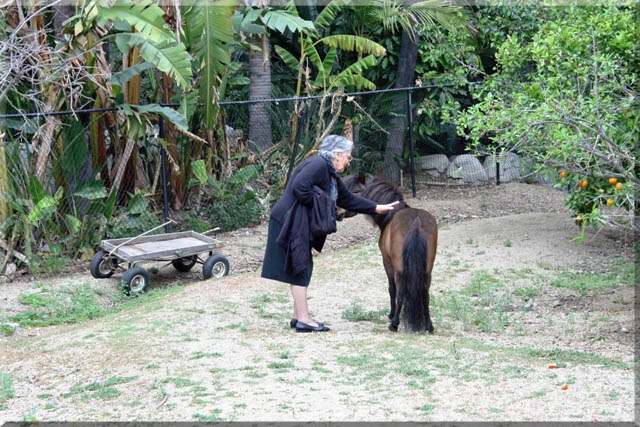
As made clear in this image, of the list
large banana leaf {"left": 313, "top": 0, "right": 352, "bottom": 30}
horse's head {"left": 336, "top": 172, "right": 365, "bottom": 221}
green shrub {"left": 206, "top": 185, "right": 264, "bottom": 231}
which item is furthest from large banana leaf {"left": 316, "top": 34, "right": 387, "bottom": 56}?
horse's head {"left": 336, "top": 172, "right": 365, "bottom": 221}

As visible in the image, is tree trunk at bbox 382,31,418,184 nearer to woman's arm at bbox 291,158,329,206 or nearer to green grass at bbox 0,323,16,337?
woman's arm at bbox 291,158,329,206

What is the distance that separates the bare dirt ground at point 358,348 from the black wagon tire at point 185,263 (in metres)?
0.11

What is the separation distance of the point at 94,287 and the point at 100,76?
310 centimetres

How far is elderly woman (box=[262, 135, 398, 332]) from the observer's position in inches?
272

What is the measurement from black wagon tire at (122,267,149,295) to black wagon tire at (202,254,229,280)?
30.4 inches

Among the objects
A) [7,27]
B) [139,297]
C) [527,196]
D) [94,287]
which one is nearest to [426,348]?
[139,297]

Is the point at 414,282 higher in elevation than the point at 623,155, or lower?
lower

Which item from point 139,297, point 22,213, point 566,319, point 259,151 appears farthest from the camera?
point 259,151

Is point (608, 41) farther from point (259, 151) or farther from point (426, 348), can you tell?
point (259, 151)

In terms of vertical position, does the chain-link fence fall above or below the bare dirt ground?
above

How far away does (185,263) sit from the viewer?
1058 centimetres

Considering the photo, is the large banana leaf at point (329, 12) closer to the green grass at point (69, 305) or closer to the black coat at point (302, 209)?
the green grass at point (69, 305)

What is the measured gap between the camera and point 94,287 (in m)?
9.61

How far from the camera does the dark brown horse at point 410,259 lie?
6.98 m
